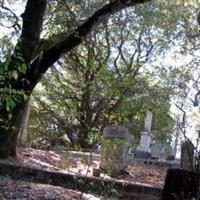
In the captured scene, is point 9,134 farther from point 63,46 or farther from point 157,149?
point 157,149

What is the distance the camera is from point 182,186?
7344 mm

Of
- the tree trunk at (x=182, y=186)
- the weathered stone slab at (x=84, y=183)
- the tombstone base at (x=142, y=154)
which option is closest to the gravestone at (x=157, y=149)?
the tombstone base at (x=142, y=154)

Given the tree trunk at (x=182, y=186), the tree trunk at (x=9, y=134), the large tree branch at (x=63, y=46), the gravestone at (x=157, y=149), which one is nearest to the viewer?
the tree trunk at (x=182, y=186)

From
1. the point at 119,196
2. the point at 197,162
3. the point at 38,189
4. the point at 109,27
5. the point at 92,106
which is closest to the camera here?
the point at 38,189

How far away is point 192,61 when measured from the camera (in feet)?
69.4

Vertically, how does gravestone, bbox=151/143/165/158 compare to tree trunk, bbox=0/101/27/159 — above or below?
above

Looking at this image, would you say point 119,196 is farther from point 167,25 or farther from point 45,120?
point 45,120

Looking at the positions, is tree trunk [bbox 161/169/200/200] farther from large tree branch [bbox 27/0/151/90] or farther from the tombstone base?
the tombstone base

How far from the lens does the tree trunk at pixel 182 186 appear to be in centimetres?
730

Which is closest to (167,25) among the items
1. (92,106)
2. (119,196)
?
(92,106)

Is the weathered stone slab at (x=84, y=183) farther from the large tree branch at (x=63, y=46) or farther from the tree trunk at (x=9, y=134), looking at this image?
the large tree branch at (x=63, y=46)

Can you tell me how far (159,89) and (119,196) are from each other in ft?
47.7

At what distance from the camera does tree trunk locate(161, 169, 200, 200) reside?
7305 millimetres

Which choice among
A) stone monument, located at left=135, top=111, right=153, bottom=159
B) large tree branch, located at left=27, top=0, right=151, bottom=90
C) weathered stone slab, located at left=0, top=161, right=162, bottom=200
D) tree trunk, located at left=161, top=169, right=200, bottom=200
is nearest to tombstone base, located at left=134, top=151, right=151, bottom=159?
stone monument, located at left=135, top=111, right=153, bottom=159
